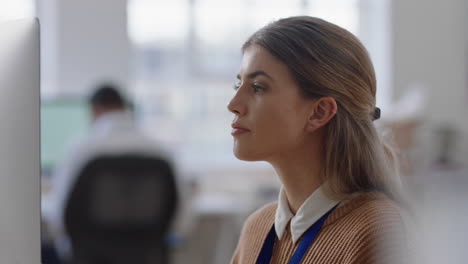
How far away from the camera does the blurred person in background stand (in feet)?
9.89

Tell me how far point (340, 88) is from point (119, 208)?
2.31 m

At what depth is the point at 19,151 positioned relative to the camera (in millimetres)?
736

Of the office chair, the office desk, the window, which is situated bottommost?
the office desk

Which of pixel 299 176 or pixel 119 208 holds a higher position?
pixel 299 176

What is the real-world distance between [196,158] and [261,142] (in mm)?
4176

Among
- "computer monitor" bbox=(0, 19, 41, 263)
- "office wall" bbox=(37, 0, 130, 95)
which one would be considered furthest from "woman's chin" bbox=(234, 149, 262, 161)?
"office wall" bbox=(37, 0, 130, 95)

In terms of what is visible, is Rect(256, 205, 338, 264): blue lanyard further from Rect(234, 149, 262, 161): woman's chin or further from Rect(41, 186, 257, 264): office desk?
Rect(41, 186, 257, 264): office desk

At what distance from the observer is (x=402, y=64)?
5234 mm

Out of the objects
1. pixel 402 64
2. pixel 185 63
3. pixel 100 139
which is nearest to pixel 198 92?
pixel 185 63

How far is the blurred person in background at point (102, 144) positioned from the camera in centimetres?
301

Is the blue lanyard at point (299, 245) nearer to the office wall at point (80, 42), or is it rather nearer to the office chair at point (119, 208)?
the office chair at point (119, 208)

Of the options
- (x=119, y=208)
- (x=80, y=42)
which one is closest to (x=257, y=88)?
(x=119, y=208)

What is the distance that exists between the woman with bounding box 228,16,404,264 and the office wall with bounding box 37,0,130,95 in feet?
12.7

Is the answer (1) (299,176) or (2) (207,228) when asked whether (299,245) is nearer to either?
(1) (299,176)
